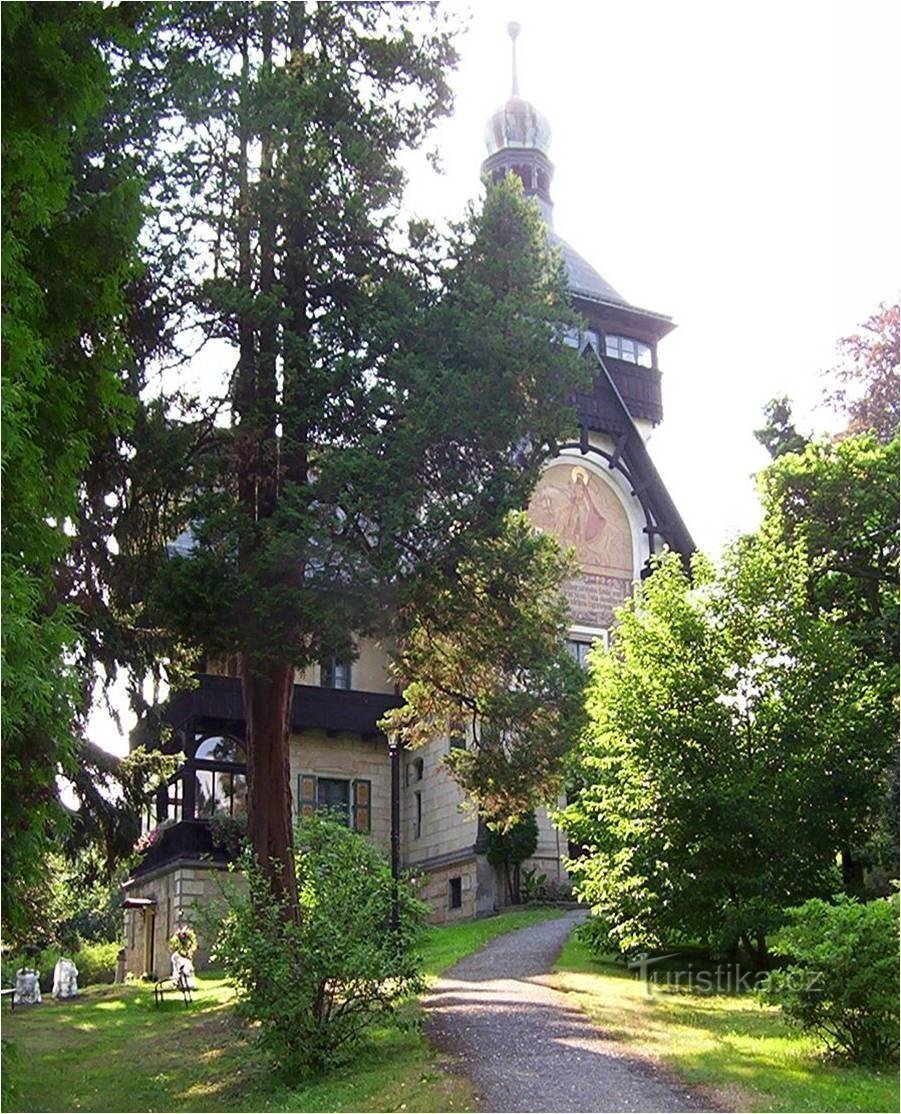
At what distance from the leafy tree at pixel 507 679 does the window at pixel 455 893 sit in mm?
11099

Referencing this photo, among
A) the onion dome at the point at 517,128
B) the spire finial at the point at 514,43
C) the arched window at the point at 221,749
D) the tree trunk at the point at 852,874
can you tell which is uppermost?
the spire finial at the point at 514,43

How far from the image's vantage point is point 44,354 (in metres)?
10.4

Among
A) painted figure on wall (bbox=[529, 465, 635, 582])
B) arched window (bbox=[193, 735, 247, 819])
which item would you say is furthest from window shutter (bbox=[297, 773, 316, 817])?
painted figure on wall (bbox=[529, 465, 635, 582])

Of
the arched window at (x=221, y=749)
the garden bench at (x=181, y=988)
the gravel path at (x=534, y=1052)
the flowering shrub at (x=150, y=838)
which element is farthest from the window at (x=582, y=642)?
the gravel path at (x=534, y=1052)

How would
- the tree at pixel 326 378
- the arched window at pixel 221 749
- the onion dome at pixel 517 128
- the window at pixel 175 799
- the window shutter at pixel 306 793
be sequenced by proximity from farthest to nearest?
the onion dome at pixel 517 128 → the window shutter at pixel 306 793 → the window at pixel 175 799 → the arched window at pixel 221 749 → the tree at pixel 326 378

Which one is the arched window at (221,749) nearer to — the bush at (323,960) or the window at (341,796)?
the window at (341,796)

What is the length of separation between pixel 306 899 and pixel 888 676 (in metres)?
9.17

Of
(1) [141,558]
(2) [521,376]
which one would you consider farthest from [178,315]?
(2) [521,376]

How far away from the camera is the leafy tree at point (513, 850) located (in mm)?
29141

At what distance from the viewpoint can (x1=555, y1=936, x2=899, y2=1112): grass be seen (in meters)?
11.0

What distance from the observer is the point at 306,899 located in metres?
14.3

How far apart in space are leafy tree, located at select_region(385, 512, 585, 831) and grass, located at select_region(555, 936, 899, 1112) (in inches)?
112

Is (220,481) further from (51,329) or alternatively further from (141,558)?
(51,329)

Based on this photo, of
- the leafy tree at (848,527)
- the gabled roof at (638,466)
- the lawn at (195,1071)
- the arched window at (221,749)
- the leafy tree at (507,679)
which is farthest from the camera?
the gabled roof at (638,466)
